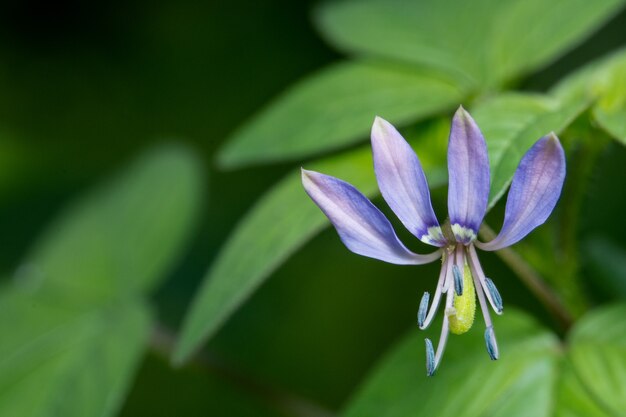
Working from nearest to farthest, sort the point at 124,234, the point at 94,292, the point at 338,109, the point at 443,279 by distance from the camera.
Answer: the point at 443,279, the point at 338,109, the point at 94,292, the point at 124,234

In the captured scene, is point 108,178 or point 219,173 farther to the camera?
point 219,173

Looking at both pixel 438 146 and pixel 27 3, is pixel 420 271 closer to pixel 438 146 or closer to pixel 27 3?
pixel 438 146

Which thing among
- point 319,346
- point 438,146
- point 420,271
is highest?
point 438,146

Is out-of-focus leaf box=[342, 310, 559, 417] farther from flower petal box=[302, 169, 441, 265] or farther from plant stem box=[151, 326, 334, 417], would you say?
plant stem box=[151, 326, 334, 417]

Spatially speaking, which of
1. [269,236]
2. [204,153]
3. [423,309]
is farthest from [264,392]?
[204,153]

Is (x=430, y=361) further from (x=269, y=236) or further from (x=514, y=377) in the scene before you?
(x=269, y=236)

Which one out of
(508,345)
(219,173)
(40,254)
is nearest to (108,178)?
(40,254)

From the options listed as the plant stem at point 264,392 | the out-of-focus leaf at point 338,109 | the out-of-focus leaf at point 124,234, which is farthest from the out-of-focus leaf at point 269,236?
the out-of-focus leaf at point 124,234
